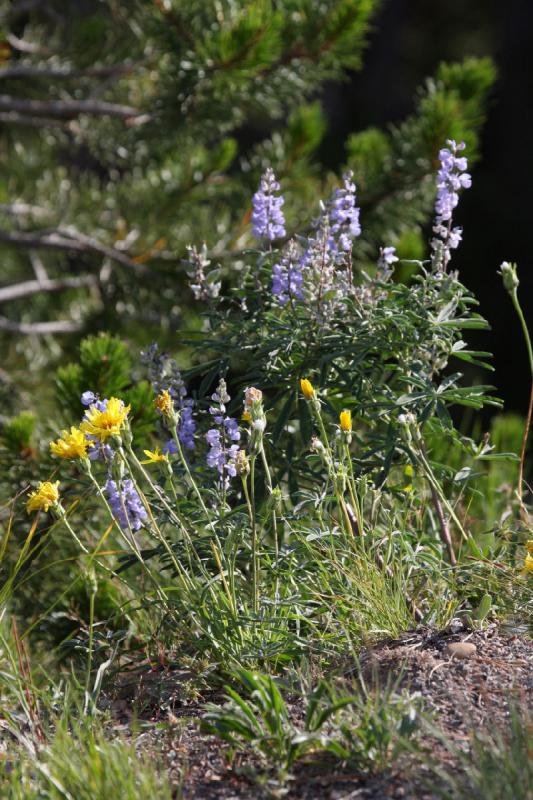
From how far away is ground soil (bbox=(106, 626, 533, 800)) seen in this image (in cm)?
165

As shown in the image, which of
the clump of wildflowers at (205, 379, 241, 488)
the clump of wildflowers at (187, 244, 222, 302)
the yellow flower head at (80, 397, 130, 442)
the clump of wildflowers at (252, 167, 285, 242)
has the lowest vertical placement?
the clump of wildflowers at (205, 379, 241, 488)

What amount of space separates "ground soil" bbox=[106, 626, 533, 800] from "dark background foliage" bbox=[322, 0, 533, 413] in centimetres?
539

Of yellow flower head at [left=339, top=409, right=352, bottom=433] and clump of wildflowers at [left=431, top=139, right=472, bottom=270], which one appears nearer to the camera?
yellow flower head at [left=339, top=409, right=352, bottom=433]

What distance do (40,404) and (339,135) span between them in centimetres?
447

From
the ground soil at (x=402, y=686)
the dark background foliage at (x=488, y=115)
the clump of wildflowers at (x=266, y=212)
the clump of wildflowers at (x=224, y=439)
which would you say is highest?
the clump of wildflowers at (x=266, y=212)

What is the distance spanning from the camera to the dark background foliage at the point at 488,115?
836cm

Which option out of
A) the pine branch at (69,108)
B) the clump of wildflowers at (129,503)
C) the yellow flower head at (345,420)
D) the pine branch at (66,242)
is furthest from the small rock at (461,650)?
the pine branch at (69,108)

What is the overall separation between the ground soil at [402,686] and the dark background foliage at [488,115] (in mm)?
5390

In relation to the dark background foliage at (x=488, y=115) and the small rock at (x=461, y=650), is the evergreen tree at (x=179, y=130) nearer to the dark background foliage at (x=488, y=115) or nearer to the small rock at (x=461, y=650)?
the small rock at (x=461, y=650)

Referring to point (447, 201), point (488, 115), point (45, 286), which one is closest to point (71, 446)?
point (447, 201)

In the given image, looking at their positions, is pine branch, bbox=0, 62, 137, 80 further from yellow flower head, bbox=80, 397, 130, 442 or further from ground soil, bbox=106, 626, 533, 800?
ground soil, bbox=106, 626, 533, 800

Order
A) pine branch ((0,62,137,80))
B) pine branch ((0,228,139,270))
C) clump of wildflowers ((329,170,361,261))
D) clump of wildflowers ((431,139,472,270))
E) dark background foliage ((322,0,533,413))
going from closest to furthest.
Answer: clump of wildflowers ((431,139,472,270)) → clump of wildflowers ((329,170,361,261)) → pine branch ((0,62,137,80)) → pine branch ((0,228,139,270)) → dark background foliage ((322,0,533,413))

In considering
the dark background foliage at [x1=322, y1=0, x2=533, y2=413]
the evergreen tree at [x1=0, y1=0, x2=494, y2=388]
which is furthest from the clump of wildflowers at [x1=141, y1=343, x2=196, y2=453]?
the dark background foliage at [x1=322, y1=0, x2=533, y2=413]

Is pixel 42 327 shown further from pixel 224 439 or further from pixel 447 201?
pixel 447 201
